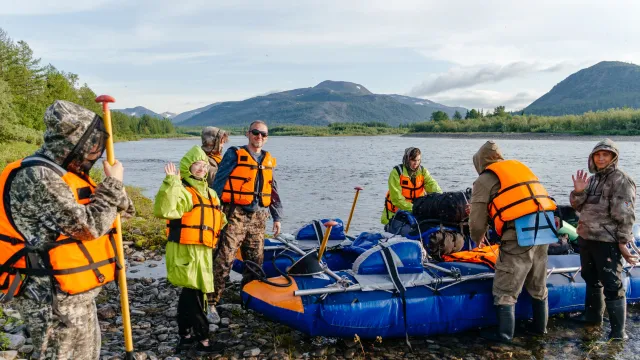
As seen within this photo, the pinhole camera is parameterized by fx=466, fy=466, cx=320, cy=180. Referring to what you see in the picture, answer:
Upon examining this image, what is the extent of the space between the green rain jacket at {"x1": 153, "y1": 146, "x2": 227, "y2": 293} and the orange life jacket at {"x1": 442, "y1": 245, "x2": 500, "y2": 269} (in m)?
3.06

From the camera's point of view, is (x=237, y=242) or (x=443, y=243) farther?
(x=443, y=243)

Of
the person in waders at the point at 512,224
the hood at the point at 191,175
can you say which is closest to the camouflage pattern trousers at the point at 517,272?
the person in waders at the point at 512,224

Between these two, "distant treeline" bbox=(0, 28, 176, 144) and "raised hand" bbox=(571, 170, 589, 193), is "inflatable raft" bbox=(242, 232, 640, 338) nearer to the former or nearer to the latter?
"raised hand" bbox=(571, 170, 589, 193)

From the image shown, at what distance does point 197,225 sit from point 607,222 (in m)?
4.24

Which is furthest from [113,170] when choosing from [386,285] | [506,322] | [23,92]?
[23,92]

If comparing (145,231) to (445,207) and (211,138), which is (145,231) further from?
(445,207)

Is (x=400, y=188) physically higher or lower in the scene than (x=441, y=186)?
higher

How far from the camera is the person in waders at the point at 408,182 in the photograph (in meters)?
7.67

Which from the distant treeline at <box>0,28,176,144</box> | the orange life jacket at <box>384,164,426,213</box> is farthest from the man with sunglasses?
the distant treeline at <box>0,28,176,144</box>

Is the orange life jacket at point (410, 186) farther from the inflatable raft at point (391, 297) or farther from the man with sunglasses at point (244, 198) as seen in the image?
the man with sunglasses at point (244, 198)

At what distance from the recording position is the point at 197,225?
4.42 m

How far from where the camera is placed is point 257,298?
5.02 metres

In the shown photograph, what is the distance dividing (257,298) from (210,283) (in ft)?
2.30

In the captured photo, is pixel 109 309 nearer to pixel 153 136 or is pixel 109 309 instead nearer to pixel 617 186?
pixel 617 186
